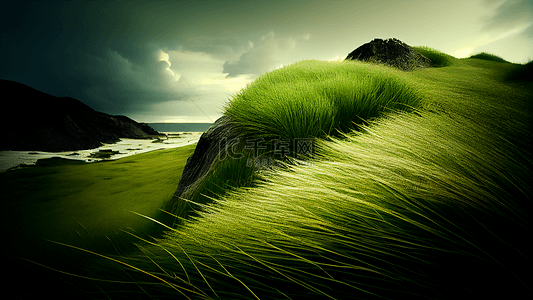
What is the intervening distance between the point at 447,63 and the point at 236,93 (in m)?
9.06

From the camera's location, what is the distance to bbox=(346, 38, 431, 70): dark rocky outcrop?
646 cm

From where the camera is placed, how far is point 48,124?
7.96 m

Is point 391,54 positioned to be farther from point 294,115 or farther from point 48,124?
point 48,124

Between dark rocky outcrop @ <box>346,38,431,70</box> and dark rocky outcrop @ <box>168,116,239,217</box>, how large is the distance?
20.6 ft

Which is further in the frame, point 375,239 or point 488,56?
point 488,56

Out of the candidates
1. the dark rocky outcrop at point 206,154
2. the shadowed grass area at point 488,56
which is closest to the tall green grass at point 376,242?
the dark rocky outcrop at point 206,154

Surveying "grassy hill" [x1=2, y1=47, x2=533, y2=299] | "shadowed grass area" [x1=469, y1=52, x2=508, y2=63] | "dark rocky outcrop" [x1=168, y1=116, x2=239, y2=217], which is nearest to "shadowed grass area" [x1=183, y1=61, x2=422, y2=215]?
"dark rocky outcrop" [x1=168, y1=116, x2=239, y2=217]

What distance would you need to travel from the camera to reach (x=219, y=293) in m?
0.51

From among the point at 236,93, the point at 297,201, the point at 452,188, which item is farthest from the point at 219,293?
the point at 236,93

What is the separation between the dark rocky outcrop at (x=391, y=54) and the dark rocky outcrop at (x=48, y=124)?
10.8 metres

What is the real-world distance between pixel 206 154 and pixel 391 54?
720 cm

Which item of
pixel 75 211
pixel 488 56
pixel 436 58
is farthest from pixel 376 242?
pixel 488 56

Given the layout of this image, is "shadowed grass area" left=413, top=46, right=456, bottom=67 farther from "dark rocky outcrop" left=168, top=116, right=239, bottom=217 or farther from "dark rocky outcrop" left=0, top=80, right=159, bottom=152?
"dark rocky outcrop" left=0, top=80, right=159, bottom=152

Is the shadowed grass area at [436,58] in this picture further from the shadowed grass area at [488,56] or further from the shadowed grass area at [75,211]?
the shadowed grass area at [75,211]
